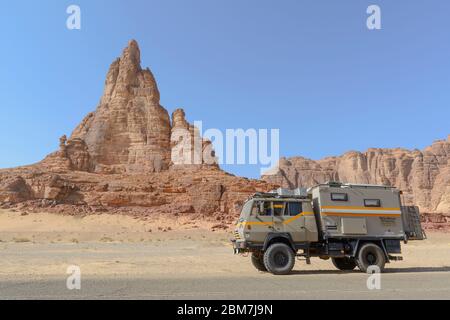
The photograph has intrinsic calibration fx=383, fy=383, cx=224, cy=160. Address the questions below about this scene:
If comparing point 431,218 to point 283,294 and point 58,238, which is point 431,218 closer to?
point 58,238

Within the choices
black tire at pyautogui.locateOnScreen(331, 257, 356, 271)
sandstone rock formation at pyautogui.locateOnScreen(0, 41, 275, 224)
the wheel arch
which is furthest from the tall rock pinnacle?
the wheel arch

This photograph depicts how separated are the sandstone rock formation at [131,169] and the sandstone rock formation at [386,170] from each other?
246 ft

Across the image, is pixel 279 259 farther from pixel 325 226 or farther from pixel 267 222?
pixel 325 226

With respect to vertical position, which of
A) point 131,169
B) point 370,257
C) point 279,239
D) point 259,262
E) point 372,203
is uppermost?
point 131,169

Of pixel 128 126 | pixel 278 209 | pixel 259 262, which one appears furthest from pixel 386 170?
pixel 278 209

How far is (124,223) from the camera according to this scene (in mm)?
48219

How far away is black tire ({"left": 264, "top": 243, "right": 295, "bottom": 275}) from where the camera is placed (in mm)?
13383

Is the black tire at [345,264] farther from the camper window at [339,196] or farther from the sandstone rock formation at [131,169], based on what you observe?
the sandstone rock formation at [131,169]

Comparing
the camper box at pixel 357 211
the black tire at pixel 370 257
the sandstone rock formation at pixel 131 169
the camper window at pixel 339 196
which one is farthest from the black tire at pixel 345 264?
the sandstone rock formation at pixel 131 169

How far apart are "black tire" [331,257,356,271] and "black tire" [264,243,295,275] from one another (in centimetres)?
340

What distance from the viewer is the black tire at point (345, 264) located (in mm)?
15742

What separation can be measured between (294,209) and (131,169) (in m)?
57.5

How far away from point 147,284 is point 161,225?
38011 millimetres

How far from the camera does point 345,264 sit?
52.1 ft
